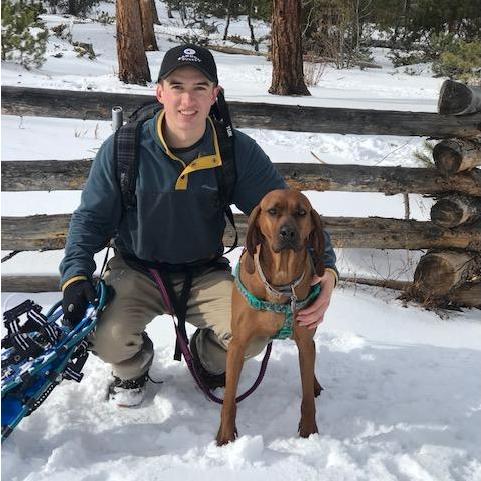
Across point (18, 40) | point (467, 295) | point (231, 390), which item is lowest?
point (467, 295)

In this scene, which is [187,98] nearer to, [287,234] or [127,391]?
[287,234]

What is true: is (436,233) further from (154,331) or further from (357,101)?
(357,101)

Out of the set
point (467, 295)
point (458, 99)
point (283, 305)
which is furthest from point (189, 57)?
point (467, 295)

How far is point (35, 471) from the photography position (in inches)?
79.9

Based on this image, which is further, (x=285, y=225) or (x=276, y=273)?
(x=276, y=273)

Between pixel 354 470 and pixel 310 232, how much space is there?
959mm

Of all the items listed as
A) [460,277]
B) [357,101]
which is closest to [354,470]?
[460,277]

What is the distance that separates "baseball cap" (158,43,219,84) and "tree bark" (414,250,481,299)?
2.32 metres

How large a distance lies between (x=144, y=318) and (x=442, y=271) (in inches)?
90.7

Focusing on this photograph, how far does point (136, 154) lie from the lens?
244 cm

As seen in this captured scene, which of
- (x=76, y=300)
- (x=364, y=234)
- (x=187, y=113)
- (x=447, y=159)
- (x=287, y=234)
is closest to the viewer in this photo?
(x=287, y=234)

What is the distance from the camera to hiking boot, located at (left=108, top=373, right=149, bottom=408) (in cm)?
255

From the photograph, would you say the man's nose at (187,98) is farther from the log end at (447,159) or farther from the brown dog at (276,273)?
the log end at (447,159)

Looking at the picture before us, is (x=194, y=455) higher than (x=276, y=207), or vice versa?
(x=276, y=207)
